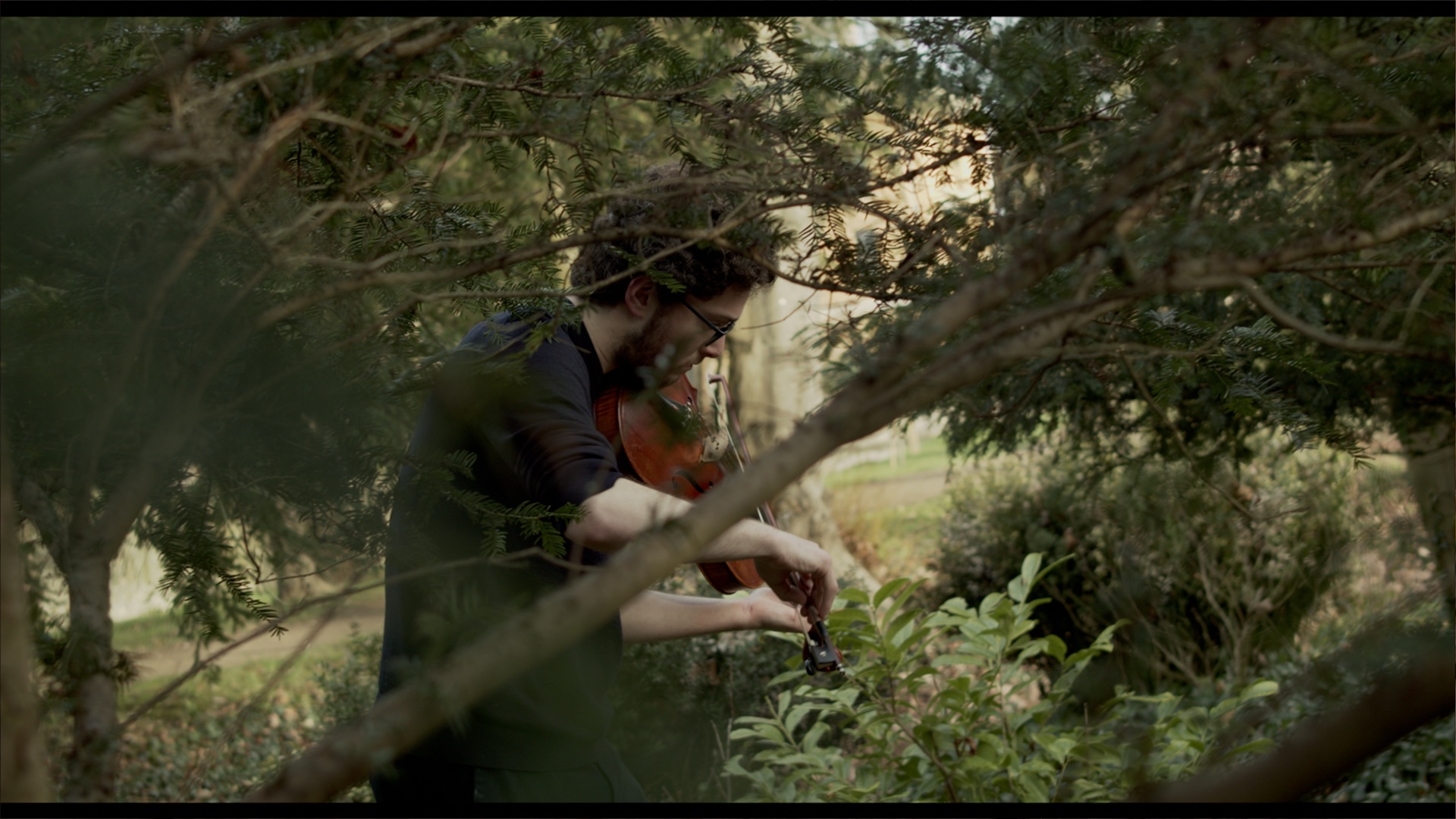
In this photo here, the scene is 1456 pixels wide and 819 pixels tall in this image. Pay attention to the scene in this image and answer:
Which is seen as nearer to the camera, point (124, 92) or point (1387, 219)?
point (124, 92)

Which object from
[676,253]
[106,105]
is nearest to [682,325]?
[676,253]

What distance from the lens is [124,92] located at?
880 mm

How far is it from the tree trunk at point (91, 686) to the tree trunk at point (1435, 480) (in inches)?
151

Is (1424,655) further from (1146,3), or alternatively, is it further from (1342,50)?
(1146,3)

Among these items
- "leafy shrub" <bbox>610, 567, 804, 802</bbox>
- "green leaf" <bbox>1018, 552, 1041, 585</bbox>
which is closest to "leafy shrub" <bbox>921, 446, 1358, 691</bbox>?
"leafy shrub" <bbox>610, 567, 804, 802</bbox>

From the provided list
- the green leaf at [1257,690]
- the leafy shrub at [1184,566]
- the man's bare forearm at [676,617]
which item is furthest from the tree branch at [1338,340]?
the leafy shrub at [1184,566]

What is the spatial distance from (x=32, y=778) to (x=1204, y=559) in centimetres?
584

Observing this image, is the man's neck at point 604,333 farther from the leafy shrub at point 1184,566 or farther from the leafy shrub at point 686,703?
the leafy shrub at point 1184,566

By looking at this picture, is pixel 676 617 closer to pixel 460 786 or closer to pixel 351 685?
pixel 460 786

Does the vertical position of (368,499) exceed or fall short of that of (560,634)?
it exceeds it

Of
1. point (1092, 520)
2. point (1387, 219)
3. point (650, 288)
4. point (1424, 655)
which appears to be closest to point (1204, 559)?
point (1092, 520)

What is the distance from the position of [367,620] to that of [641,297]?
6.53m

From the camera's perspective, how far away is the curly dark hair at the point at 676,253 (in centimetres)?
135

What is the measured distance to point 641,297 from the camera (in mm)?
2018
